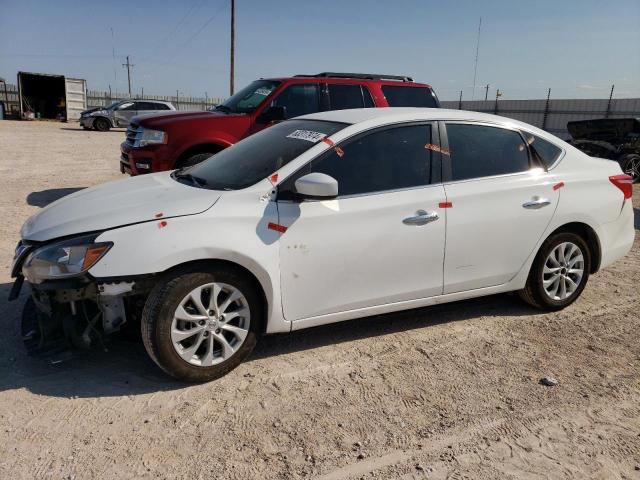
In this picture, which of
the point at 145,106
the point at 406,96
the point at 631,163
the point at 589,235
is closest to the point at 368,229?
the point at 589,235

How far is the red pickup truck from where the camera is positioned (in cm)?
717

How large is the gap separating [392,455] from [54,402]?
1.92 m

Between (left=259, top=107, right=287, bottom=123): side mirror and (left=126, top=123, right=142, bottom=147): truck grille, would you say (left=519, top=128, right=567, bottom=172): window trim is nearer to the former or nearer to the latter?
(left=259, top=107, right=287, bottom=123): side mirror

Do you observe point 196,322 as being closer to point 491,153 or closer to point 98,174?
point 491,153

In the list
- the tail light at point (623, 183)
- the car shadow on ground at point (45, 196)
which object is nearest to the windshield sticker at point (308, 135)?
the tail light at point (623, 183)

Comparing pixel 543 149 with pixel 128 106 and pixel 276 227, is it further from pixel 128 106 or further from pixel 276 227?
Answer: pixel 128 106

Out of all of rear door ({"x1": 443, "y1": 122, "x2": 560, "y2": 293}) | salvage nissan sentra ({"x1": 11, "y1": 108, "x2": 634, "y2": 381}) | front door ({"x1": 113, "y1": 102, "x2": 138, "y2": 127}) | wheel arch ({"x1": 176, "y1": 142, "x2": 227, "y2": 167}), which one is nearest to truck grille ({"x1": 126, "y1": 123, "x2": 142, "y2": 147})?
wheel arch ({"x1": 176, "y1": 142, "x2": 227, "y2": 167})

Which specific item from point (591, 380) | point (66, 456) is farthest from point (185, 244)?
point (591, 380)

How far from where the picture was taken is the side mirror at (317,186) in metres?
3.25

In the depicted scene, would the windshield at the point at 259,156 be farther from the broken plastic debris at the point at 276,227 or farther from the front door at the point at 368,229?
the broken plastic debris at the point at 276,227

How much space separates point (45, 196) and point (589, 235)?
808cm

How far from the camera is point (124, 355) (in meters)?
3.60

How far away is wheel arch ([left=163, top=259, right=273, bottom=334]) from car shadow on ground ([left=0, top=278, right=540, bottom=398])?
1.36 feet

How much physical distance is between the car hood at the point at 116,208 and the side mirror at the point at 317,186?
0.54 meters
